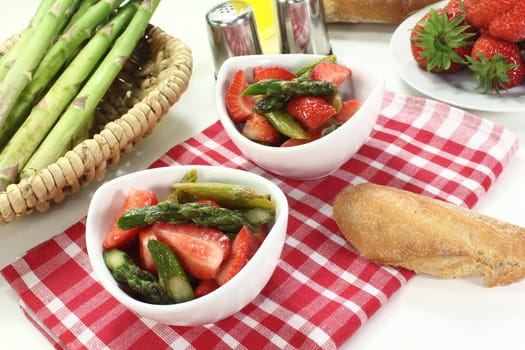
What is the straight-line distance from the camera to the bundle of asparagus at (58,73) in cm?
108

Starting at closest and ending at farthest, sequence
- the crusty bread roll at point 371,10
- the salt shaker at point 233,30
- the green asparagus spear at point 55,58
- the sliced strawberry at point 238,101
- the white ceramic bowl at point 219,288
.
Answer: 1. the white ceramic bowl at point 219,288
2. the sliced strawberry at point 238,101
3. the green asparagus spear at point 55,58
4. the salt shaker at point 233,30
5. the crusty bread roll at point 371,10

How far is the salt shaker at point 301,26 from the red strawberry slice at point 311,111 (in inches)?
14.8

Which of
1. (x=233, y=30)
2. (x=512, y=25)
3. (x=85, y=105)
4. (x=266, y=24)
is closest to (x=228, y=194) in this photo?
(x=85, y=105)

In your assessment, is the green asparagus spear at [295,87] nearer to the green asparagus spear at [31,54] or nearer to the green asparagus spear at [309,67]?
the green asparagus spear at [309,67]

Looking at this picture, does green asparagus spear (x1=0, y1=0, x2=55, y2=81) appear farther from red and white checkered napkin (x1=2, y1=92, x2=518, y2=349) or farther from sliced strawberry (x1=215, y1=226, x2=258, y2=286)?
sliced strawberry (x1=215, y1=226, x2=258, y2=286)

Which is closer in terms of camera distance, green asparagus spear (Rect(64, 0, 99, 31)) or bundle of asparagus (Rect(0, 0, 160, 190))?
bundle of asparagus (Rect(0, 0, 160, 190))

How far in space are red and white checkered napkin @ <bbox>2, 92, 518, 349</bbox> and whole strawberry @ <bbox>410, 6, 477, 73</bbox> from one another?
10cm

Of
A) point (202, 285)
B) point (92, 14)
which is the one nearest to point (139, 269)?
point (202, 285)

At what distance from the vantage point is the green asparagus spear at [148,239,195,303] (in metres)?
0.76

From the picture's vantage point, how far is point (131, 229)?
32.6 inches

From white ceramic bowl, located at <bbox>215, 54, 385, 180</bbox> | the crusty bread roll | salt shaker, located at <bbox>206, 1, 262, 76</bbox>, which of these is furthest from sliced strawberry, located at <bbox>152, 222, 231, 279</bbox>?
the crusty bread roll

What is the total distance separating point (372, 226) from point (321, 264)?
97 mm

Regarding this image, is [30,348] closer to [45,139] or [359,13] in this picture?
[45,139]

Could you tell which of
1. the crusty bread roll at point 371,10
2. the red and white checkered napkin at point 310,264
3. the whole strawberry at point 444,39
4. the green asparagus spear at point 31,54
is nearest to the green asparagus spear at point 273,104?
the red and white checkered napkin at point 310,264
